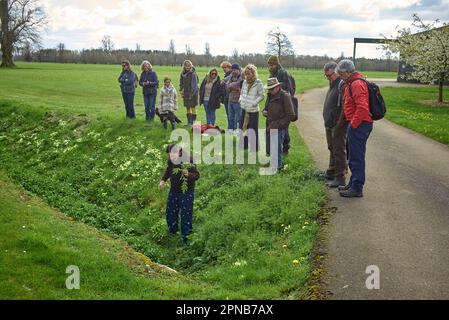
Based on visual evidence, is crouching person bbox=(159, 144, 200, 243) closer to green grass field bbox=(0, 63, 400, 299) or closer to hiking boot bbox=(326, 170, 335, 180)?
green grass field bbox=(0, 63, 400, 299)

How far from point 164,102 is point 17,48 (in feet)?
215

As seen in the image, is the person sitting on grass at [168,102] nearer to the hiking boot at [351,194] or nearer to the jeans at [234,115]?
the jeans at [234,115]

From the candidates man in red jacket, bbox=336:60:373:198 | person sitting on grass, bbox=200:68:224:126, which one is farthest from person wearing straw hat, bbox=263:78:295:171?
person sitting on grass, bbox=200:68:224:126

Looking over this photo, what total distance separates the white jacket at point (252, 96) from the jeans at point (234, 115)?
1.58 metres

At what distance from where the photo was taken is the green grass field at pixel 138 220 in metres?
7.07

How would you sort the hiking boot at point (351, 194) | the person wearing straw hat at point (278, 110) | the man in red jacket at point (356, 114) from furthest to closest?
the person wearing straw hat at point (278, 110), the hiking boot at point (351, 194), the man in red jacket at point (356, 114)

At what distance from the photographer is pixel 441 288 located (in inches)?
244

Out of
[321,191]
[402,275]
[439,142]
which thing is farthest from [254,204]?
[439,142]

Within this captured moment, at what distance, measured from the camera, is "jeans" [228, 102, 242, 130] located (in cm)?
1462

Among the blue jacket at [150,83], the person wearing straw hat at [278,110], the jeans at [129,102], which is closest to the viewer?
the person wearing straw hat at [278,110]

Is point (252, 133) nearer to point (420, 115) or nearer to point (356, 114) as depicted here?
point (356, 114)

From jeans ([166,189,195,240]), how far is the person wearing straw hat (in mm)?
2722

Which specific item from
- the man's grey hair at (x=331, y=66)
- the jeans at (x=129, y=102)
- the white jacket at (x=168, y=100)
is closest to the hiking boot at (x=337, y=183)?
the man's grey hair at (x=331, y=66)

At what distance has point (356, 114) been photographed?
907 centimetres
